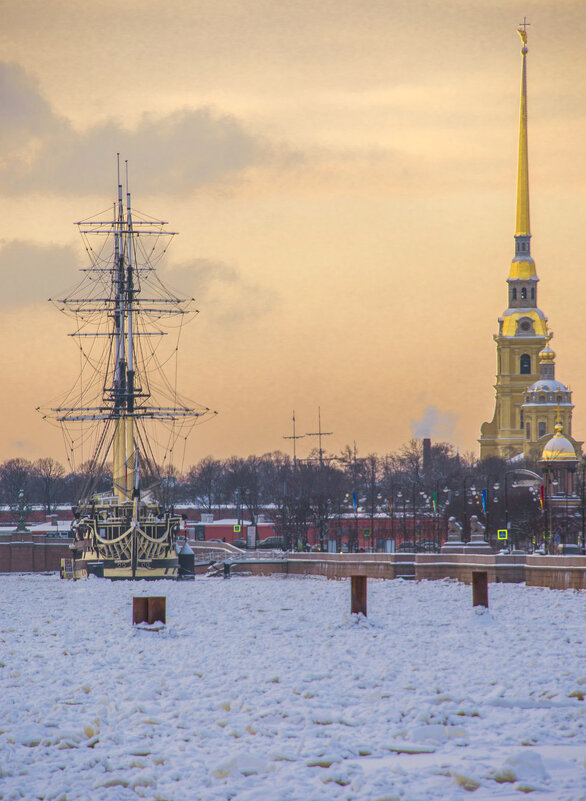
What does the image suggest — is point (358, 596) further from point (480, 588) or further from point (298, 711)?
point (298, 711)

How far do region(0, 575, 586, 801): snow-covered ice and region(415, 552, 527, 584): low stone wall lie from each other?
14.8 metres

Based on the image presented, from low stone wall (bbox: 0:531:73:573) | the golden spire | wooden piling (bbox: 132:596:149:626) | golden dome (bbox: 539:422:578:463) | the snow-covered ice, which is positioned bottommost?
low stone wall (bbox: 0:531:73:573)

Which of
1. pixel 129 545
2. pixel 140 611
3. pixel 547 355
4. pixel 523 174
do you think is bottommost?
pixel 129 545

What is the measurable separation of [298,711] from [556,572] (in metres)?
26.6

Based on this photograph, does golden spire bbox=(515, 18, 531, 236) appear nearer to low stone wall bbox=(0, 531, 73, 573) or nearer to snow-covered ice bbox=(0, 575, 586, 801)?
low stone wall bbox=(0, 531, 73, 573)

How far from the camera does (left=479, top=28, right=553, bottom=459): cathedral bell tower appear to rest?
161375mm

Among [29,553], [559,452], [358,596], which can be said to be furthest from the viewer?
[29,553]

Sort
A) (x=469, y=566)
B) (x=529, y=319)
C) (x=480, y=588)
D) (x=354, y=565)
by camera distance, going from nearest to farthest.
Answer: (x=480, y=588) → (x=469, y=566) → (x=354, y=565) → (x=529, y=319)

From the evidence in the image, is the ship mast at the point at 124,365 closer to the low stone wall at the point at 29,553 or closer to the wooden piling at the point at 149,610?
the low stone wall at the point at 29,553

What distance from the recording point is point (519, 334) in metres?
164

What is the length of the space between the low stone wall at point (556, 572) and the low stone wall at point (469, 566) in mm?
1657

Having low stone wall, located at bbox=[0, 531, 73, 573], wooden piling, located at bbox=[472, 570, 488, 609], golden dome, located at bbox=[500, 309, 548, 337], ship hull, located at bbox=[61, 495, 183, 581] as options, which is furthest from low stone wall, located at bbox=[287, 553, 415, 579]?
golden dome, located at bbox=[500, 309, 548, 337]

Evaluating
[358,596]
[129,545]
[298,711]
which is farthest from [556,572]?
[129,545]

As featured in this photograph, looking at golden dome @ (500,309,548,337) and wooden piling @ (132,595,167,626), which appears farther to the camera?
golden dome @ (500,309,548,337)
